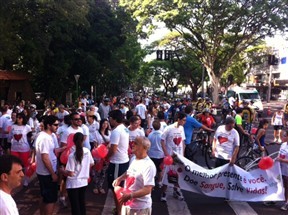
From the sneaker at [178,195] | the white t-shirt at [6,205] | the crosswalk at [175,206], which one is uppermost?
the white t-shirt at [6,205]

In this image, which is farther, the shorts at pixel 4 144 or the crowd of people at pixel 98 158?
the shorts at pixel 4 144

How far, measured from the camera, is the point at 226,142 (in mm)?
7344

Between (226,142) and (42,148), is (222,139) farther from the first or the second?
(42,148)

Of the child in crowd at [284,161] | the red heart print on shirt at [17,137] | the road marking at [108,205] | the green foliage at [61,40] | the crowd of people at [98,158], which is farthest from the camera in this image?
the green foliage at [61,40]

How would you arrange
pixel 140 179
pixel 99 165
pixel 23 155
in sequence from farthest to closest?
pixel 23 155
pixel 99 165
pixel 140 179

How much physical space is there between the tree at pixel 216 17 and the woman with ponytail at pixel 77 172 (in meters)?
22.4

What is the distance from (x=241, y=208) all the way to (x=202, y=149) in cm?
426

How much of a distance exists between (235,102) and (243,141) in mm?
14283

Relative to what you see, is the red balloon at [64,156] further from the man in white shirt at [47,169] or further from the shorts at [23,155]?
the shorts at [23,155]

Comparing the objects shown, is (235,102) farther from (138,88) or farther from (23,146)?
(138,88)

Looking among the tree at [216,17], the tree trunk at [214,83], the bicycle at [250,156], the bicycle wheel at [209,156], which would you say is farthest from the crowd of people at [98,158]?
the tree trunk at [214,83]

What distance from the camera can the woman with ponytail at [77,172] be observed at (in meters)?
4.85

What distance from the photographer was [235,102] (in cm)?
2603

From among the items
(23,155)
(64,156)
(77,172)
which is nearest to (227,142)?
(64,156)
